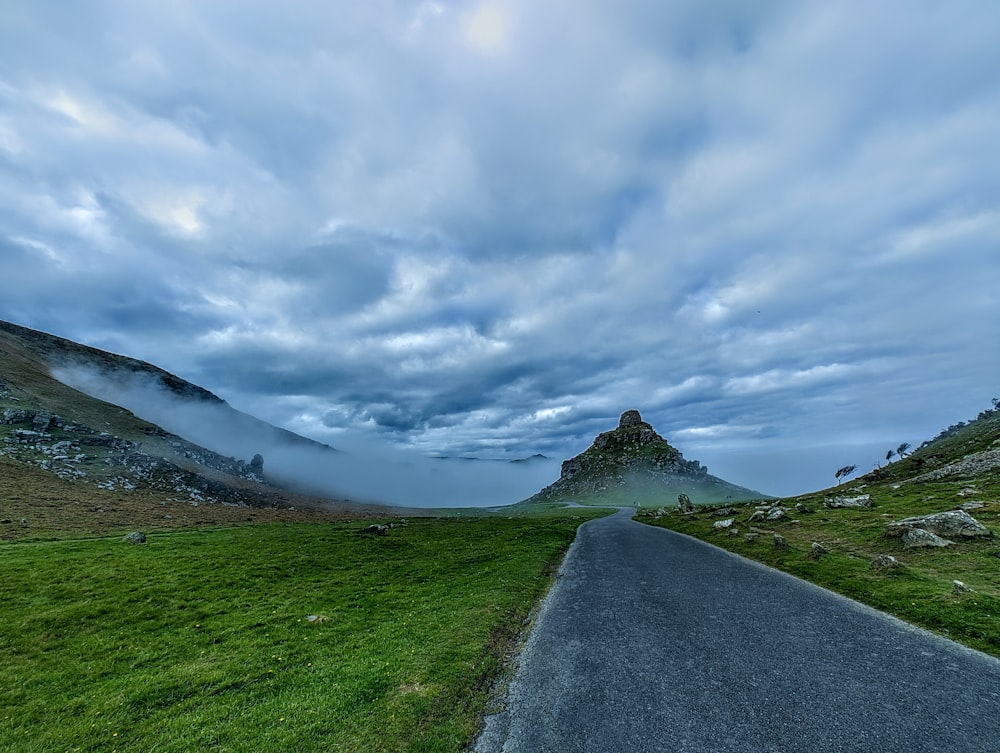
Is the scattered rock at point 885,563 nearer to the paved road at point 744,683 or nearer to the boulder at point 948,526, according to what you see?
the paved road at point 744,683

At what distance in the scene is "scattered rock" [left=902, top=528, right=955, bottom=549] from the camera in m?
28.5

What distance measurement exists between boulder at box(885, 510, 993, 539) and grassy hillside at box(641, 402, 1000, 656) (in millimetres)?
701

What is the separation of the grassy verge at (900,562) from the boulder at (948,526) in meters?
0.84

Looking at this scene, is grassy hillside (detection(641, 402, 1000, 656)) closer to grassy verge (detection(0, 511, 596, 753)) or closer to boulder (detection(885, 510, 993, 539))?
boulder (detection(885, 510, 993, 539))

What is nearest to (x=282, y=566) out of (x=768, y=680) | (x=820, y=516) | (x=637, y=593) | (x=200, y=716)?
(x=200, y=716)

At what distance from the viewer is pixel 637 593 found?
25797mm

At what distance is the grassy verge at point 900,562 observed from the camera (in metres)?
18.1

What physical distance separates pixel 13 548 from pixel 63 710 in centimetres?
3775

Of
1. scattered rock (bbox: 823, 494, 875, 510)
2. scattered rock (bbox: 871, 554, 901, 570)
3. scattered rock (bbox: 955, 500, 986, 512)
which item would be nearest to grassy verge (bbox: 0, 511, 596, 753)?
scattered rock (bbox: 871, 554, 901, 570)

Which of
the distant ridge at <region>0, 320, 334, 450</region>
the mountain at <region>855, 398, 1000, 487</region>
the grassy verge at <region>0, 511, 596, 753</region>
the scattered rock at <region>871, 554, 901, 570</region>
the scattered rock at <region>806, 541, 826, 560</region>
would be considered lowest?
the grassy verge at <region>0, 511, 596, 753</region>

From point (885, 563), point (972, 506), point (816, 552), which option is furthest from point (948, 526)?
point (972, 506)

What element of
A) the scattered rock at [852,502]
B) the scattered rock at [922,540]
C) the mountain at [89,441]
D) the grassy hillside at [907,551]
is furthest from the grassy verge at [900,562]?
the mountain at [89,441]

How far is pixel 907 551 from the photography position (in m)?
28.9

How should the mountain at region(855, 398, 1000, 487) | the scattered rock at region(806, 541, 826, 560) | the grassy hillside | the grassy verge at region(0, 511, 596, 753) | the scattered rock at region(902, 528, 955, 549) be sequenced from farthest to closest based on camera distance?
the mountain at region(855, 398, 1000, 487) < the scattered rock at region(806, 541, 826, 560) < the scattered rock at region(902, 528, 955, 549) < the grassy hillside < the grassy verge at region(0, 511, 596, 753)
